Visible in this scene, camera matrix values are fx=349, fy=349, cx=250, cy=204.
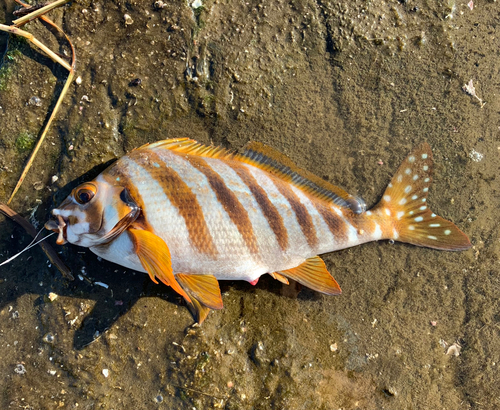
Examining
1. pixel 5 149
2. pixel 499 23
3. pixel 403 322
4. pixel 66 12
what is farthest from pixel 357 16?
pixel 5 149

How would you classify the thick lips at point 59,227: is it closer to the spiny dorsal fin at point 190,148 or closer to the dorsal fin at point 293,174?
the spiny dorsal fin at point 190,148

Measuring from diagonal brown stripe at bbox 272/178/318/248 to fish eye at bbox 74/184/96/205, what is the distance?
131cm

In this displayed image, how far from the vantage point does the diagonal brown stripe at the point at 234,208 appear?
2516 millimetres

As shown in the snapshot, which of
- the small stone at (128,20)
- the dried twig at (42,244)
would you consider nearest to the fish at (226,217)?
the dried twig at (42,244)

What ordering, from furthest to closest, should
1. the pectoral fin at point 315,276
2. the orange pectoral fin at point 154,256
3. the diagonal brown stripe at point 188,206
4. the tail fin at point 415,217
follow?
1. the tail fin at point 415,217
2. the pectoral fin at point 315,276
3. the diagonal brown stripe at point 188,206
4. the orange pectoral fin at point 154,256

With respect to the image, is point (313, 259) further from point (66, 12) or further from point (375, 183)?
point (66, 12)

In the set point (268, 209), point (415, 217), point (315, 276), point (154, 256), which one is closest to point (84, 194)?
point (154, 256)

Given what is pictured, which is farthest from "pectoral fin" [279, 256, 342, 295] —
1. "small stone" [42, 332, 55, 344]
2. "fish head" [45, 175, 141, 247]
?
"small stone" [42, 332, 55, 344]

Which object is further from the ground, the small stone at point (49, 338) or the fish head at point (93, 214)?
the fish head at point (93, 214)

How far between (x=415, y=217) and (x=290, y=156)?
44.7 inches

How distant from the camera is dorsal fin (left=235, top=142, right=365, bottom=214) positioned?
2.72 metres

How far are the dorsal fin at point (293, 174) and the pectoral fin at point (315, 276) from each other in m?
0.50

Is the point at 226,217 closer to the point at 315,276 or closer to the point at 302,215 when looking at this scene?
the point at 302,215

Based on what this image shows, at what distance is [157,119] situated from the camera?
293cm
